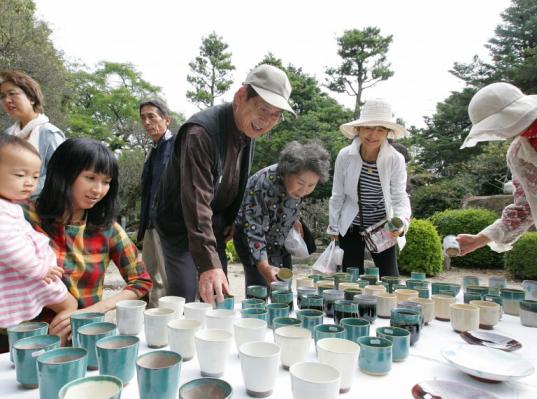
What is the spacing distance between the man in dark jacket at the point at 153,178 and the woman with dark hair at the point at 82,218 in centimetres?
136

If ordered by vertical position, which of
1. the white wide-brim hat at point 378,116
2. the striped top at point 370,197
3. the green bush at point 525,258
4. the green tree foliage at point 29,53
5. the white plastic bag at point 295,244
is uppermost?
the green tree foliage at point 29,53

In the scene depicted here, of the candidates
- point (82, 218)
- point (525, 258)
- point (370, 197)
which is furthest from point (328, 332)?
point (525, 258)

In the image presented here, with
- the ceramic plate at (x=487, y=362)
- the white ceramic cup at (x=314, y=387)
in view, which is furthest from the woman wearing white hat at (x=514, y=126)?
the white ceramic cup at (x=314, y=387)

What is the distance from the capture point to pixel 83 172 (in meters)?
1.73

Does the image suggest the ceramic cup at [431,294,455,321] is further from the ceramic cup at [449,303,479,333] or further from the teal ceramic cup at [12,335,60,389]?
the teal ceramic cup at [12,335,60,389]

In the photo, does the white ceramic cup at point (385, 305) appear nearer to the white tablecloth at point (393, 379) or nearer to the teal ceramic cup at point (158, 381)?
the white tablecloth at point (393, 379)

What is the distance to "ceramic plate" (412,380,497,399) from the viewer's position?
990 mm

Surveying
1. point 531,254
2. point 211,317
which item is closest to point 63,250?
point 211,317

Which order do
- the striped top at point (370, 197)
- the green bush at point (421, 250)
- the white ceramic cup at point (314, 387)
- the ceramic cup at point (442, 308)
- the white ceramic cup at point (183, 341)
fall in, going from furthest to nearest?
1. the green bush at point (421, 250)
2. the striped top at point (370, 197)
3. the ceramic cup at point (442, 308)
4. the white ceramic cup at point (183, 341)
5. the white ceramic cup at point (314, 387)

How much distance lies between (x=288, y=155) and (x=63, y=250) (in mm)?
1388

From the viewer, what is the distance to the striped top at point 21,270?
1445mm

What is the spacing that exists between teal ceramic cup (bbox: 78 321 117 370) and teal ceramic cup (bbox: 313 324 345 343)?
65cm

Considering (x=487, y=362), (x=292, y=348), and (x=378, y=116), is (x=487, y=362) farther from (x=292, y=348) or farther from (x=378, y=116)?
(x=378, y=116)

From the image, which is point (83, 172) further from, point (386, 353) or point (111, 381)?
point (386, 353)
